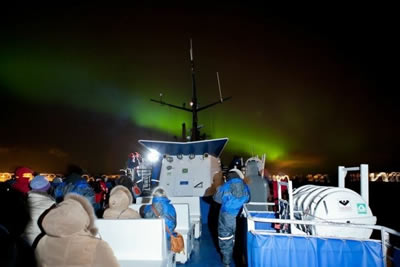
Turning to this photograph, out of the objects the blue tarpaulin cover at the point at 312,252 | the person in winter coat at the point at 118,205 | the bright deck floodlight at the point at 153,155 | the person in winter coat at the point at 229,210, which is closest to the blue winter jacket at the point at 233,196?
the person in winter coat at the point at 229,210

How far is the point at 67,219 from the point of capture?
6.97ft

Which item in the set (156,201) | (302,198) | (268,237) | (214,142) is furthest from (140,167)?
(268,237)

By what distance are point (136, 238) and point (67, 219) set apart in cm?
238

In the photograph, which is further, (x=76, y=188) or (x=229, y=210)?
(x=76, y=188)

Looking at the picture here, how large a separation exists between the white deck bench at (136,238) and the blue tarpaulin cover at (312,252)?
1.55 meters

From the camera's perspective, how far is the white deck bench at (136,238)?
422 cm

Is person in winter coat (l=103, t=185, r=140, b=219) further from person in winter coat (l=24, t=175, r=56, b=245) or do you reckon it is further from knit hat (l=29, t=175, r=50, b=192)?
knit hat (l=29, t=175, r=50, b=192)

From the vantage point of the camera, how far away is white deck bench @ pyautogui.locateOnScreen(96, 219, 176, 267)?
13.9 ft

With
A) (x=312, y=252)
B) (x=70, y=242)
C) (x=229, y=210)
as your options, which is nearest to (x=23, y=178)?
(x=229, y=210)

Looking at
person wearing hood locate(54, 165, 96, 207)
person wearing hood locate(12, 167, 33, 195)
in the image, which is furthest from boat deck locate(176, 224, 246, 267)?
person wearing hood locate(12, 167, 33, 195)

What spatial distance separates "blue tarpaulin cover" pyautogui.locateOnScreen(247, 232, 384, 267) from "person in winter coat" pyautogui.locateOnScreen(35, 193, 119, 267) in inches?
85.6

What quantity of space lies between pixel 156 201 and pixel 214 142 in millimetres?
5028

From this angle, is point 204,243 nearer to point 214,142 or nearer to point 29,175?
point 214,142

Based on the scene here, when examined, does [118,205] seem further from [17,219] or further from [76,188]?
[76,188]
